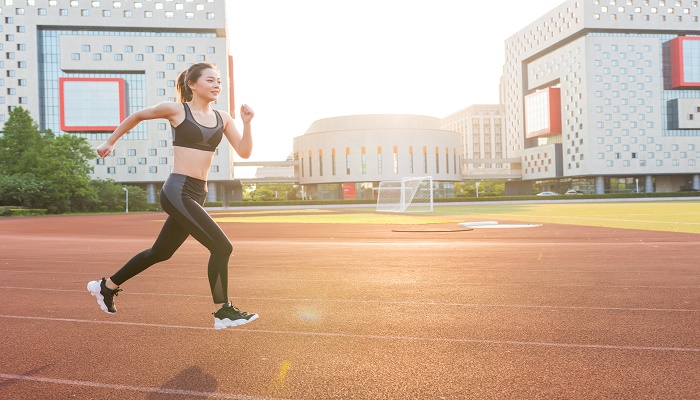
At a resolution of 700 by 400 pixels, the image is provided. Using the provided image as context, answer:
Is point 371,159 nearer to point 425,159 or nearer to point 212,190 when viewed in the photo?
point 425,159

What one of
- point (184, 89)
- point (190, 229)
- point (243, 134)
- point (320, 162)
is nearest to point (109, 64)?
point (320, 162)

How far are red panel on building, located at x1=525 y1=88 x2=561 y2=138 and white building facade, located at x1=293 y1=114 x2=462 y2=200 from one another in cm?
2627

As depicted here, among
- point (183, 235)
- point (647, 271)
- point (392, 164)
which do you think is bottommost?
point (647, 271)

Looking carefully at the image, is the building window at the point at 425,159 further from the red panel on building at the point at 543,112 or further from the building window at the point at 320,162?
the red panel on building at the point at 543,112

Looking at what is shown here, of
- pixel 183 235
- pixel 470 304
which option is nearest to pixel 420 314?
pixel 470 304

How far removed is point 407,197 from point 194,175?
48.3 metres

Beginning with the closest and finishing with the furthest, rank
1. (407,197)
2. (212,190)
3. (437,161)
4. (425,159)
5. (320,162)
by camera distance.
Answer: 1. (407,197)
2. (212,190)
3. (425,159)
4. (437,161)
5. (320,162)

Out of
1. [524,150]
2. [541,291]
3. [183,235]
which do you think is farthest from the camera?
[524,150]

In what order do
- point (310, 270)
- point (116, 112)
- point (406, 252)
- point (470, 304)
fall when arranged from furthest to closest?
point (116, 112)
point (406, 252)
point (310, 270)
point (470, 304)

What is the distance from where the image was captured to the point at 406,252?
13.2 meters

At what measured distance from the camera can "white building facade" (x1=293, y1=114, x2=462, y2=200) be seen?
93.5 metres

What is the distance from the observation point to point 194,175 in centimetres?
516

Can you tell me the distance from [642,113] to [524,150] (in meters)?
25.6

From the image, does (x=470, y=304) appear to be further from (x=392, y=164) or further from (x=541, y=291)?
(x=392, y=164)
